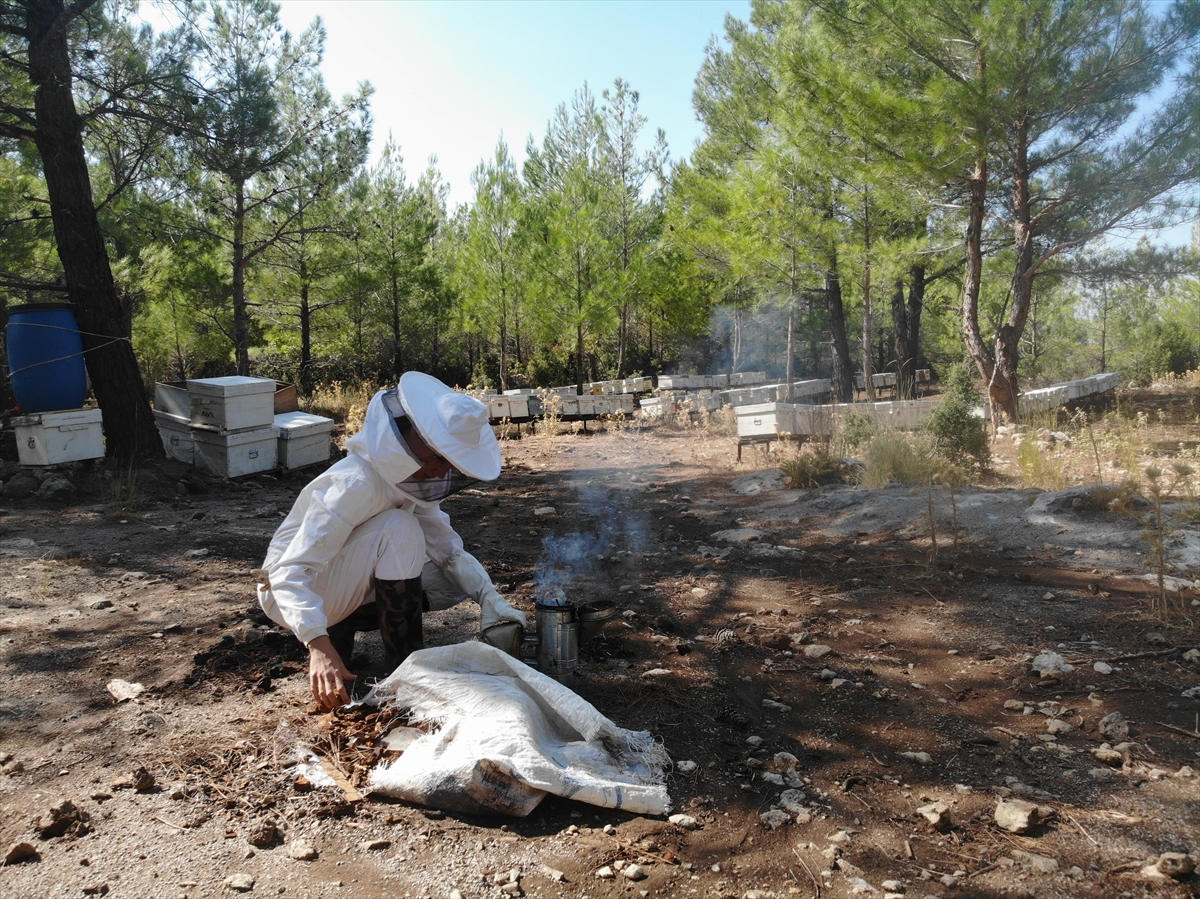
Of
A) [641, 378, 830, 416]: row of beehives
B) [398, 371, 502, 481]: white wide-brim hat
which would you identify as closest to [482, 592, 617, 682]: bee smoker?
[398, 371, 502, 481]: white wide-brim hat

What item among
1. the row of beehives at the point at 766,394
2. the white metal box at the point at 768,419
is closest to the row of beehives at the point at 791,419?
the white metal box at the point at 768,419

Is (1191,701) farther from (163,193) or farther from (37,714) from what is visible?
(163,193)

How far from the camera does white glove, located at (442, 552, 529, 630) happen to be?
11.1ft

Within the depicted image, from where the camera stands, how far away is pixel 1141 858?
2.29 meters

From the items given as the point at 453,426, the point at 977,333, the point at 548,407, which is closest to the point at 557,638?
the point at 453,426

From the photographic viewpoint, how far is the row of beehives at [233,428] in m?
8.20

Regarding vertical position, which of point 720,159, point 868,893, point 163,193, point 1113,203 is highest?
point 720,159

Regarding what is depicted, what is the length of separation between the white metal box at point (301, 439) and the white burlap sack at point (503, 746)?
21.5ft

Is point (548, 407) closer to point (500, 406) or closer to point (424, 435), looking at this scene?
point (500, 406)

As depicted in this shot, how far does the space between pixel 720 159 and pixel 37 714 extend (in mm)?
18314

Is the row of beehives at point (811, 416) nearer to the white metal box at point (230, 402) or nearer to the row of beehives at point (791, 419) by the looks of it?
the row of beehives at point (791, 419)

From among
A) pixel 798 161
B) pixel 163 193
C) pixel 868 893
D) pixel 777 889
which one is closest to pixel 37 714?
pixel 777 889

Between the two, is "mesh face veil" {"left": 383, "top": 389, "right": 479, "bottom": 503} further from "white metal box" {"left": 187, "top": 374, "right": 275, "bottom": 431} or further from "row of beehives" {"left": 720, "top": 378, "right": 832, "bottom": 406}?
"row of beehives" {"left": 720, "top": 378, "right": 832, "bottom": 406}

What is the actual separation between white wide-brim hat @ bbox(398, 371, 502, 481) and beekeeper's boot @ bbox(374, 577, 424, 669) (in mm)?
562
